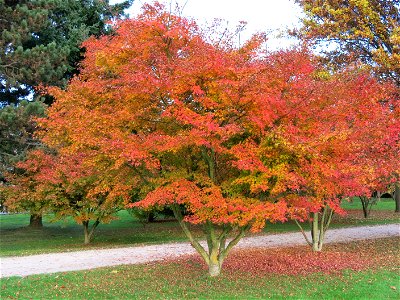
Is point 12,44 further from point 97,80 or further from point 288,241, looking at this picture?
point 288,241

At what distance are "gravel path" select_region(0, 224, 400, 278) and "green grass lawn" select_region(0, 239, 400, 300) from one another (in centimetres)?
117

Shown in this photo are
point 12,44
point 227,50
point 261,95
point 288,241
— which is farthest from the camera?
point 12,44

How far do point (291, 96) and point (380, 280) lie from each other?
434cm

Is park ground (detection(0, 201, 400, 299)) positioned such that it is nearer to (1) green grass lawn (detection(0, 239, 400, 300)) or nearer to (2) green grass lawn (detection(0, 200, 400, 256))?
(1) green grass lawn (detection(0, 239, 400, 300))

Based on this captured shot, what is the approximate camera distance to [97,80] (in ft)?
28.9

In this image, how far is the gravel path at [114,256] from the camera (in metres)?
10.7

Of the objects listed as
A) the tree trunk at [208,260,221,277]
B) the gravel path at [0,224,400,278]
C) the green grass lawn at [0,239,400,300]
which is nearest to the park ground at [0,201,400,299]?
the green grass lawn at [0,239,400,300]

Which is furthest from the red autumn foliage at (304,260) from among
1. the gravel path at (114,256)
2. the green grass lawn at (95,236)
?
the green grass lawn at (95,236)

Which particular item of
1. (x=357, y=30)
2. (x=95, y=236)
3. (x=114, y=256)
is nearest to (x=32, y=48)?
(x=95, y=236)

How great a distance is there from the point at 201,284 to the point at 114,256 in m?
5.11

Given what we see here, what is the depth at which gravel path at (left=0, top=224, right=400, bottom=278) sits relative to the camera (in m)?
10.7

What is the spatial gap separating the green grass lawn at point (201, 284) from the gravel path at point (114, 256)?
117cm

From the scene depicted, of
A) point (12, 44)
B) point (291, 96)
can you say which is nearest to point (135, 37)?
point (291, 96)

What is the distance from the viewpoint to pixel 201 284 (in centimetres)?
821
